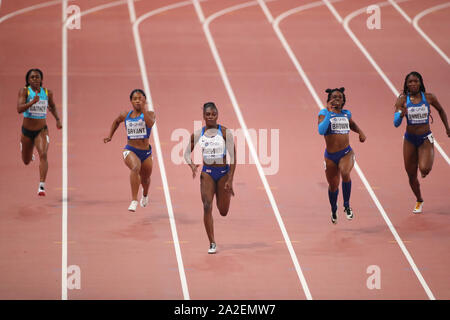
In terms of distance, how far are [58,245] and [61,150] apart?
13.3 feet

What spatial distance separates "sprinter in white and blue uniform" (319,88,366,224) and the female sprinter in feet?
13.0

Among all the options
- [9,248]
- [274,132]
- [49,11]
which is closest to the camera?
[9,248]

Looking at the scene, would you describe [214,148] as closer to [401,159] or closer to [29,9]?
[401,159]

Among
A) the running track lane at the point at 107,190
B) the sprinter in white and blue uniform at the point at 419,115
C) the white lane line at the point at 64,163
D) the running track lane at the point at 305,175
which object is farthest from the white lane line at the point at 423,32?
the white lane line at the point at 64,163

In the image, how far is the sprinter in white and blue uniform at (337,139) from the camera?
11797 mm

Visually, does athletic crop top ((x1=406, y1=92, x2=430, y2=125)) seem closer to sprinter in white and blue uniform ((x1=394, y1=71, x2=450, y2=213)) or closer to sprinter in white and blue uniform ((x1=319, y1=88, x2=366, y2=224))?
sprinter in white and blue uniform ((x1=394, y1=71, x2=450, y2=213))

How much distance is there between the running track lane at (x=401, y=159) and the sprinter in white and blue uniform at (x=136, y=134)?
3.54 metres

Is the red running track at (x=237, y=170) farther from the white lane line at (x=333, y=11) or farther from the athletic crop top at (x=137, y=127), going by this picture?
the athletic crop top at (x=137, y=127)

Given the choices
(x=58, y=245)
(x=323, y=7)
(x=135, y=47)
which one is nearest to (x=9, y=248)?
(x=58, y=245)

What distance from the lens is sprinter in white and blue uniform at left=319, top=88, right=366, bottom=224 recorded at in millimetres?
11797

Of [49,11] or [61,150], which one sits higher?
[49,11]

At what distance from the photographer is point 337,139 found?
11930mm

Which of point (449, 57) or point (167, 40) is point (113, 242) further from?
point (449, 57)

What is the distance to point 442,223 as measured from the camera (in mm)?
12375
